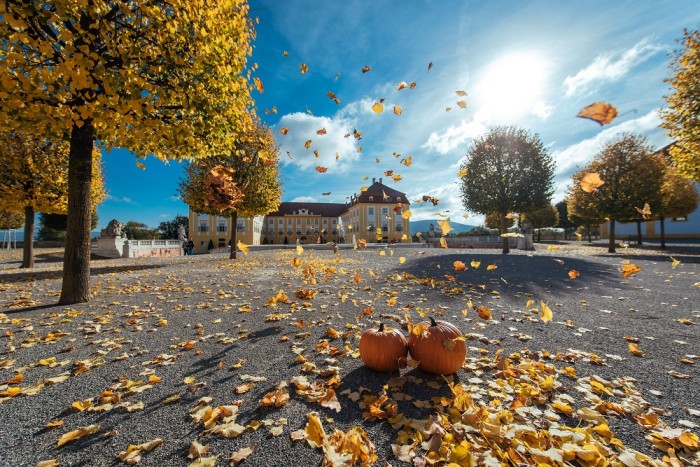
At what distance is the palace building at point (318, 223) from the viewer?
2184 inches

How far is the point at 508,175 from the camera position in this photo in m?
23.2

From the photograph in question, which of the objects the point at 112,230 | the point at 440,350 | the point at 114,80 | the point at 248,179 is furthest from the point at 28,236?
the point at 440,350

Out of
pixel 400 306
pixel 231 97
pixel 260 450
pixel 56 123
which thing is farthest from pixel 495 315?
pixel 56 123

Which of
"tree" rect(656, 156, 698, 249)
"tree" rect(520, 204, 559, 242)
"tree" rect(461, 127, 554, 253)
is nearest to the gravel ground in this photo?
"tree" rect(461, 127, 554, 253)

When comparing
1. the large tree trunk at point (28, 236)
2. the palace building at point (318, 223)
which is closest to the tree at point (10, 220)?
the palace building at point (318, 223)

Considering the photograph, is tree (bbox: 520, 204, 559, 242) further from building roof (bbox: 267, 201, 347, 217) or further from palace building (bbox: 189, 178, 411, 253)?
building roof (bbox: 267, 201, 347, 217)

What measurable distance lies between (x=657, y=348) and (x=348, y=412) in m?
4.75

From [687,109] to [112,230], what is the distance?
39.6m

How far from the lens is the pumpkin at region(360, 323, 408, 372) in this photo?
3.41 m

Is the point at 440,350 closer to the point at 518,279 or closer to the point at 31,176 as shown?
the point at 518,279

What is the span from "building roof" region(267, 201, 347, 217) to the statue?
48444 mm

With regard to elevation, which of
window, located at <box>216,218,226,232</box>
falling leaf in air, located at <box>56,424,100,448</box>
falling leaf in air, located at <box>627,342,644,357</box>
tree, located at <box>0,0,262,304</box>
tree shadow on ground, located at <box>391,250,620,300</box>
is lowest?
falling leaf in air, located at <box>56,424,100,448</box>

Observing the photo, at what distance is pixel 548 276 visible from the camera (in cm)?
1032

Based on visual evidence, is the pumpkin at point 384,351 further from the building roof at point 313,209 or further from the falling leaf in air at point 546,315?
the building roof at point 313,209
